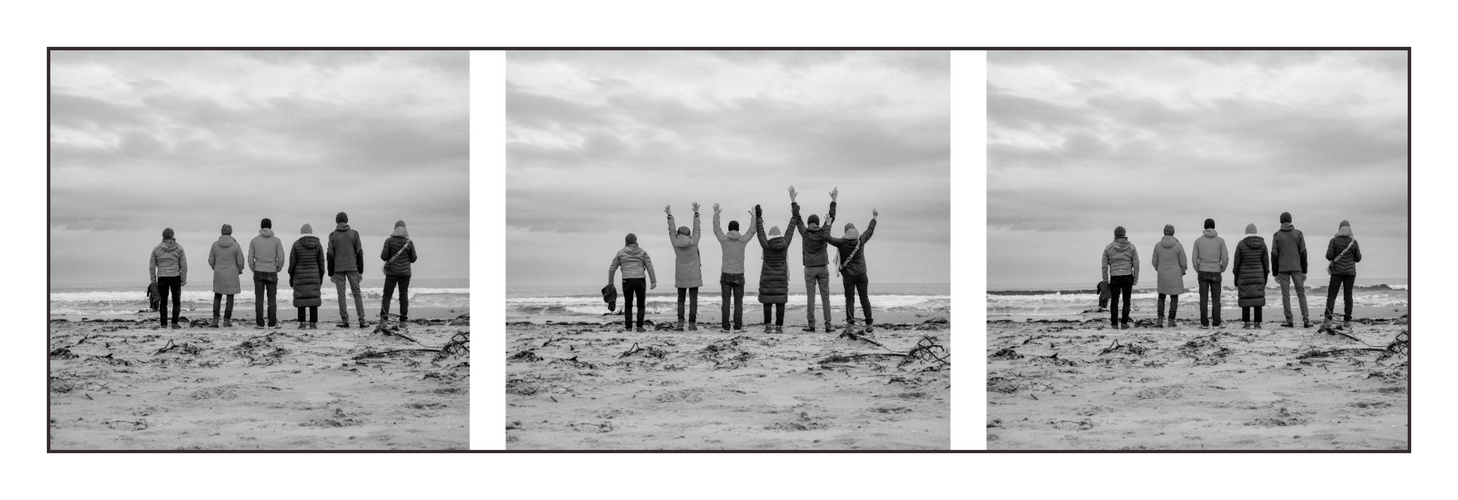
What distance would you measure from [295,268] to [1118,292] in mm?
9197

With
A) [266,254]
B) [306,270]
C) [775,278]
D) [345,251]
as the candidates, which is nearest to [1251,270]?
[775,278]

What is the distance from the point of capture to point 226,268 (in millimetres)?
15648

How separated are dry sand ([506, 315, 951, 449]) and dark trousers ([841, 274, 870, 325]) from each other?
452 millimetres

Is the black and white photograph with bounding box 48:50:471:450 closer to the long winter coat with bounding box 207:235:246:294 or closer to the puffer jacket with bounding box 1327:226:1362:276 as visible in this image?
the long winter coat with bounding box 207:235:246:294

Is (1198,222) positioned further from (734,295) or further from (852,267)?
(734,295)

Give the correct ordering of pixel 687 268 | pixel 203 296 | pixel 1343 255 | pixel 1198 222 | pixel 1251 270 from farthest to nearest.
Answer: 1. pixel 203 296
2. pixel 687 268
3. pixel 1251 270
4. pixel 1343 255
5. pixel 1198 222

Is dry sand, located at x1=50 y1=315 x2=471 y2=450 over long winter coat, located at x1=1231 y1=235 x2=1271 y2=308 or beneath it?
beneath

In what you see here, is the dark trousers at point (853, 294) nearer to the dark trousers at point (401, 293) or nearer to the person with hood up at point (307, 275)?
the dark trousers at point (401, 293)

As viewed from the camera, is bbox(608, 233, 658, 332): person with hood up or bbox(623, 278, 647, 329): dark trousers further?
bbox(623, 278, 647, 329): dark trousers

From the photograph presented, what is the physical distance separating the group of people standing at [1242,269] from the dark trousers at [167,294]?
10.4 m

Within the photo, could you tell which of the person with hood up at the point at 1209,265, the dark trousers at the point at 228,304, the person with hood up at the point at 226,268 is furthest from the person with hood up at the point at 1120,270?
the dark trousers at the point at 228,304

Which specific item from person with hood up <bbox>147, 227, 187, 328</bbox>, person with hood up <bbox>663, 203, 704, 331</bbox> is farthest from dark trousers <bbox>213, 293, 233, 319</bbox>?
person with hood up <bbox>663, 203, 704, 331</bbox>

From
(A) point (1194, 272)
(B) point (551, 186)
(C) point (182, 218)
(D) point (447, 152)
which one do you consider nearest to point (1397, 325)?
(A) point (1194, 272)

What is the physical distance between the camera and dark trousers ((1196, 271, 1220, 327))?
15492mm
